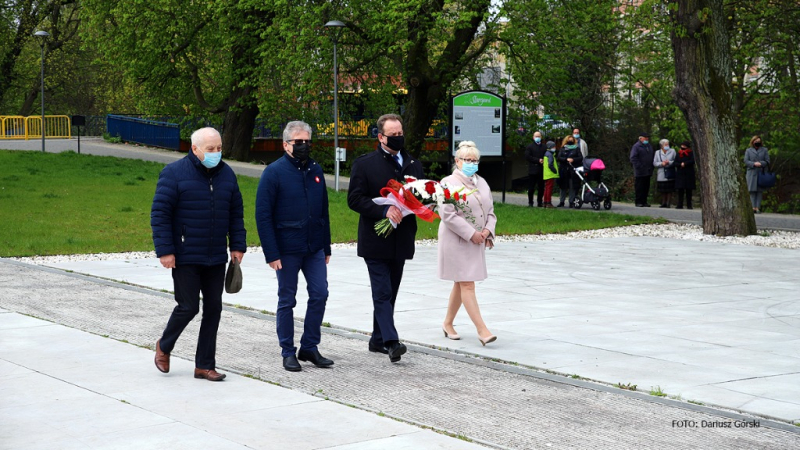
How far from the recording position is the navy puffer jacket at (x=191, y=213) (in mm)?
7527

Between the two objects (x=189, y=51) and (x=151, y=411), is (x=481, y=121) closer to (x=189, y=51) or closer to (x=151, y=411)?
(x=189, y=51)

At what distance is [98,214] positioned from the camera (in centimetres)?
2262

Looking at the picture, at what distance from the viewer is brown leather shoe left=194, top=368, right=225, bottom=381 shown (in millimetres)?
7613

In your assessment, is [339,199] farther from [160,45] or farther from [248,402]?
[248,402]

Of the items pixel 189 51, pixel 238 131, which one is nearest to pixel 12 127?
pixel 189 51

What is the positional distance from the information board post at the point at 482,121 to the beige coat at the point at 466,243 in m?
15.6

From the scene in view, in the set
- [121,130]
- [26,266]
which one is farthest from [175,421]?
[121,130]

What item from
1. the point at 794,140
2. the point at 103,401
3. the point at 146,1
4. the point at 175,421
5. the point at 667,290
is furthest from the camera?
the point at 146,1

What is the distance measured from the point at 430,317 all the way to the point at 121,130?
121ft

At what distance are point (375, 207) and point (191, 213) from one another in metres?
1.48

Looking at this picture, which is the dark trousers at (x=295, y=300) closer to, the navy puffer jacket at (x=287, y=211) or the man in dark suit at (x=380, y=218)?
the navy puffer jacket at (x=287, y=211)

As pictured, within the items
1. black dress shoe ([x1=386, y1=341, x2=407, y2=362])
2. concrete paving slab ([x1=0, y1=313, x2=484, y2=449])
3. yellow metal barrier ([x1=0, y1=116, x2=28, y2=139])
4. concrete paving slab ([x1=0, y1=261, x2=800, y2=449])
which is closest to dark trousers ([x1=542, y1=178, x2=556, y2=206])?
concrete paving slab ([x1=0, y1=261, x2=800, y2=449])

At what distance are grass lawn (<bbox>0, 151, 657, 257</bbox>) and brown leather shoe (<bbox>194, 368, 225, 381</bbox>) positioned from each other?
9796 millimetres

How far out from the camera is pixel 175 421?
21.0 feet
